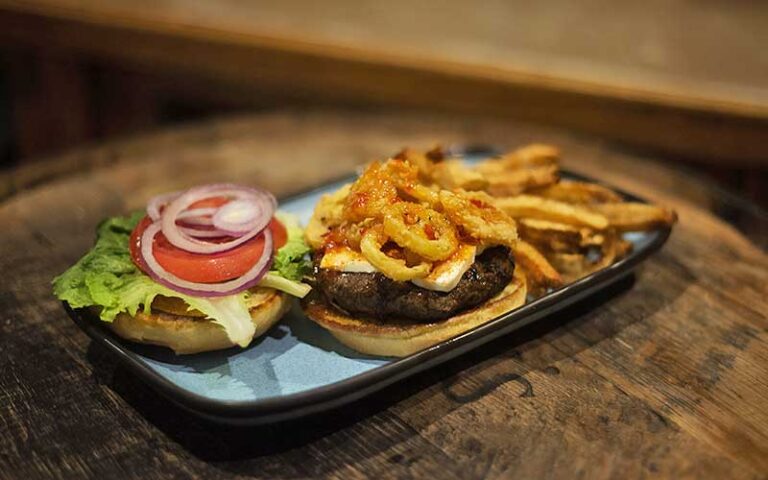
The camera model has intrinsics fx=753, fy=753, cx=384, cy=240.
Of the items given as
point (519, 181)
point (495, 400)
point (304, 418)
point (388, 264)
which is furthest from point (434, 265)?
point (519, 181)

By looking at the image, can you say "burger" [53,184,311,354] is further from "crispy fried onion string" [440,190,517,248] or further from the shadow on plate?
"crispy fried onion string" [440,190,517,248]

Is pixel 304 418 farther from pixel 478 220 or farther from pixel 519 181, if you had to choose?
pixel 519 181

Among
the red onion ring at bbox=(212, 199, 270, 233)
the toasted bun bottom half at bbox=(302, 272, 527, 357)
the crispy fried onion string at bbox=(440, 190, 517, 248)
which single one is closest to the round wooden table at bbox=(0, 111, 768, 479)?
the toasted bun bottom half at bbox=(302, 272, 527, 357)

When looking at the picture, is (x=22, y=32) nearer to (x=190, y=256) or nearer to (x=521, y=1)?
(x=521, y=1)

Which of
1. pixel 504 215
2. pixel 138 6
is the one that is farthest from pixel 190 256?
pixel 138 6

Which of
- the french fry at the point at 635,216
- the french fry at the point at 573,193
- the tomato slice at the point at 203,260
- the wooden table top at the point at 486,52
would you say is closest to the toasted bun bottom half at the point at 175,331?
the tomato slice at the point at 203,260
